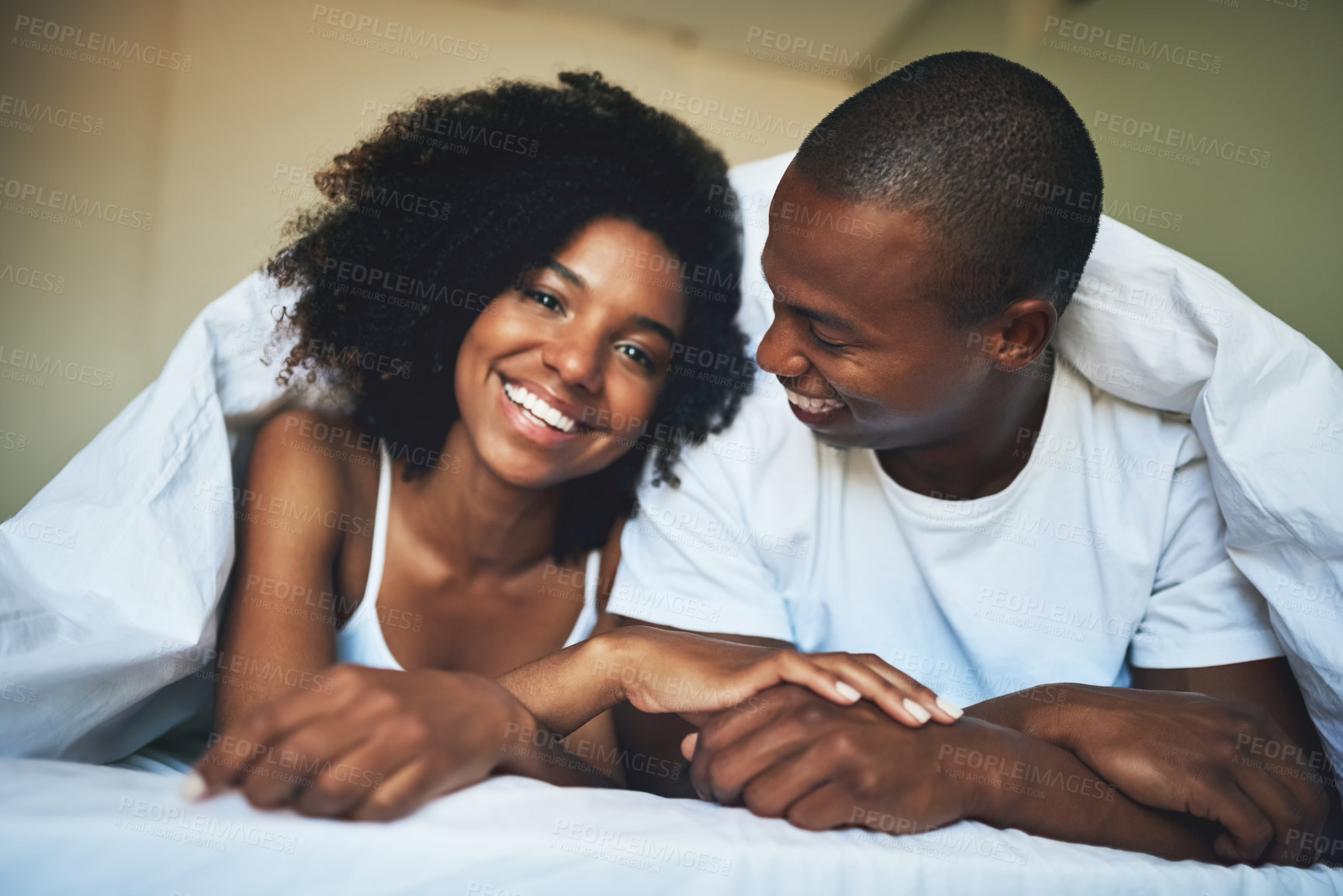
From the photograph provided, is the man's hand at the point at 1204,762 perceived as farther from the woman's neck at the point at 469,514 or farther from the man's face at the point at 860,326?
the woman's neck at the point at 469,514

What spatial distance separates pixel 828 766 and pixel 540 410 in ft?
1.75

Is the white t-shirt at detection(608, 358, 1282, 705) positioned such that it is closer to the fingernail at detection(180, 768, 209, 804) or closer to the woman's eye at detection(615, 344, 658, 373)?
the woman's eye at detection(615, 344, 658, 373)

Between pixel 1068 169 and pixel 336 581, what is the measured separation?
3.02 ft

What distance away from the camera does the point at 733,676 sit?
2.96 ft

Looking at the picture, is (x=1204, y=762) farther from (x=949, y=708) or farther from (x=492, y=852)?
(x=492, y=852)

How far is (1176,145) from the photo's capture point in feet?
5.05

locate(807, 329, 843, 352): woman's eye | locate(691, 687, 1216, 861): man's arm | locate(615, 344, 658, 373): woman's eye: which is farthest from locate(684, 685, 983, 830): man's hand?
locate(615, 344, 658, 373): woman's eye

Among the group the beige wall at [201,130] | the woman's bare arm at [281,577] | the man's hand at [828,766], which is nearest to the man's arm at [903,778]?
the man's hand at [828,766]

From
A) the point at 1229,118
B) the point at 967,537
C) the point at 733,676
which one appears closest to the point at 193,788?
the point at 733,676

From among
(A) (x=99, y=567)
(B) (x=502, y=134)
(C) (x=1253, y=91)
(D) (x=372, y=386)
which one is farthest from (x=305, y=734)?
(C) (x=1253, y=91)

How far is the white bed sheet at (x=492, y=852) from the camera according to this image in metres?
0.70

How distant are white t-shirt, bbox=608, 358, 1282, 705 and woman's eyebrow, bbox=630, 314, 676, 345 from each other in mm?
141

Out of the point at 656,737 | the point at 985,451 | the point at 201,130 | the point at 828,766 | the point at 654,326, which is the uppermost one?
the point at 201,130

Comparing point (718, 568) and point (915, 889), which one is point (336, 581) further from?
point (915, 889)
